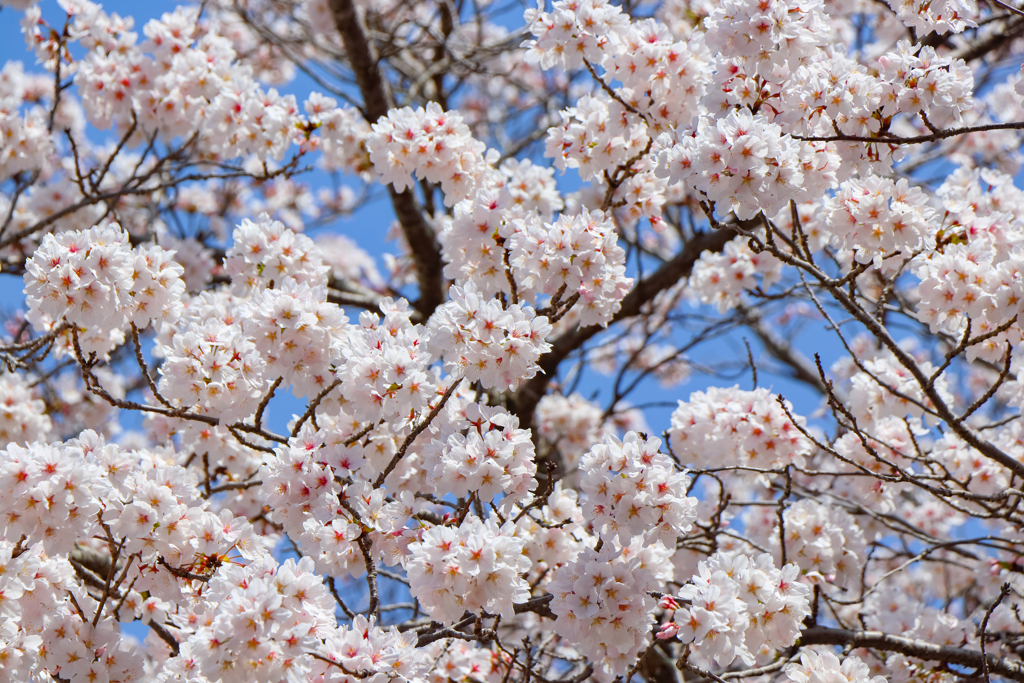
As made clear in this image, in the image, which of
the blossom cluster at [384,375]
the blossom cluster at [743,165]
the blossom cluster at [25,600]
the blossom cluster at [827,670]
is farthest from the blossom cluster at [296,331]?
the blossom cluster at [827,670]

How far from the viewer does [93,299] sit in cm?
290

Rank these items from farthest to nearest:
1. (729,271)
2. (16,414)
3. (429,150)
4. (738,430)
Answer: (729,271) → (16,414) → (738,430) → (429,150)

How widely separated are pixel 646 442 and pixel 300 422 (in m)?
1.42

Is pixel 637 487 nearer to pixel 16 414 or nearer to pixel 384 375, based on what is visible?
pixel 384 375

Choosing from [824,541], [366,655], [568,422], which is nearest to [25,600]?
[366,655]

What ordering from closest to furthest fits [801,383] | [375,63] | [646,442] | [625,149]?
[646,442]
[625,149]
[375,63]
[801,383]

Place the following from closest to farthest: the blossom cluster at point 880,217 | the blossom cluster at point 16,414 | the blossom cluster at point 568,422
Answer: the blossom cluster at point 880,217, the blossom cluster at point 16,414, the blossom cluster at point 568,422

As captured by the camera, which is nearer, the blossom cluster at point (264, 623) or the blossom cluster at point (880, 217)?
the blossom cluster at point (264, 623)

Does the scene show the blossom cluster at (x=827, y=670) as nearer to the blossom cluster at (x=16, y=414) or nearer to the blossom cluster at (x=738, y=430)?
the blossom cluster at (x=738, y=430)

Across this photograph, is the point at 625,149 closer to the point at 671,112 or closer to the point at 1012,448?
the point at 671,112

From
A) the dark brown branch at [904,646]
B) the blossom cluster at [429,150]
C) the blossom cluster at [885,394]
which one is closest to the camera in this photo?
the dark brown branch at [904,646]

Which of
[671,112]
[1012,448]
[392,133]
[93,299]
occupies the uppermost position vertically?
[671,112]

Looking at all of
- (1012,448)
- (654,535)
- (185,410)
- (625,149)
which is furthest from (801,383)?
(185,410)

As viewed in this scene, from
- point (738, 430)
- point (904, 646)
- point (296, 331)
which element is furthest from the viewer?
point (738, 430)
